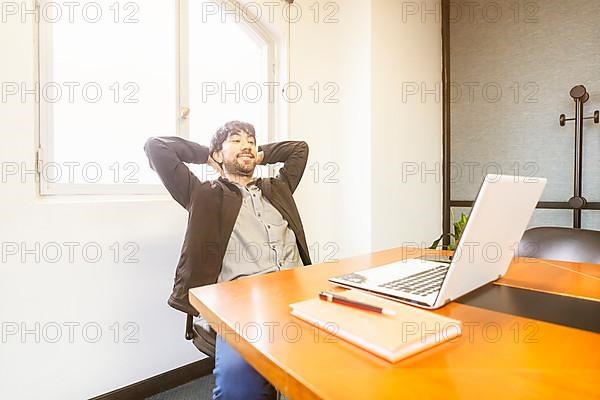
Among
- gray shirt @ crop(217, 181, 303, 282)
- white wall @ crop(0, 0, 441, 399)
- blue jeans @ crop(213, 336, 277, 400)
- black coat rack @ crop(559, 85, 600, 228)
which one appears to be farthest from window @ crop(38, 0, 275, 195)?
black coat rack @ crop(559, 85, 600, 228)

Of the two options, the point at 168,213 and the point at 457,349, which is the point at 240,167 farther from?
the point at 457,349

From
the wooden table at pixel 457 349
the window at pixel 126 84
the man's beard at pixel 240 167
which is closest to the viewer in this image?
the wooden table at pixel 457 349

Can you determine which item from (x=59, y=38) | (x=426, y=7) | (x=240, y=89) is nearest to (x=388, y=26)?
(x=426, y=7)

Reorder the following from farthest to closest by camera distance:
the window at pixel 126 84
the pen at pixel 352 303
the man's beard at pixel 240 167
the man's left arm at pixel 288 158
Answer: the man's left arm at pixel 288 158 < the man's beard at pixel 240 167 < the window at pixel 126 84 < the pen at pixel 352 303

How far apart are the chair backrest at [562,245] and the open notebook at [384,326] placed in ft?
3.45

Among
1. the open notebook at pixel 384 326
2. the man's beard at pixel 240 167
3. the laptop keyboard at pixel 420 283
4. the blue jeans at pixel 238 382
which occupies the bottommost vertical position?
the blue jeans at pixel 238 382

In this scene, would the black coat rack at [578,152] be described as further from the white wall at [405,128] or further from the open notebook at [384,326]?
the open notebook at [384,326]

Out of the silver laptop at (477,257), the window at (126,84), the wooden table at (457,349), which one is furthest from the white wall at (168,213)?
the silver laptop at (477,257)

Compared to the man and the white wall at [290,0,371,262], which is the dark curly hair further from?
the white wall at [290,0,371,262]

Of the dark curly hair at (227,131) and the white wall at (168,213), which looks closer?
the white wall at (168,213)

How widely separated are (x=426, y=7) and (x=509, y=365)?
3136mm

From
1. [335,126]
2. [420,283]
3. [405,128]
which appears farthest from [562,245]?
[335,126]

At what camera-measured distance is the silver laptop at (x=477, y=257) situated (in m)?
0.70

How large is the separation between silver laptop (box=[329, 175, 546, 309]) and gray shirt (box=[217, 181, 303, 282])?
68 centimetres
